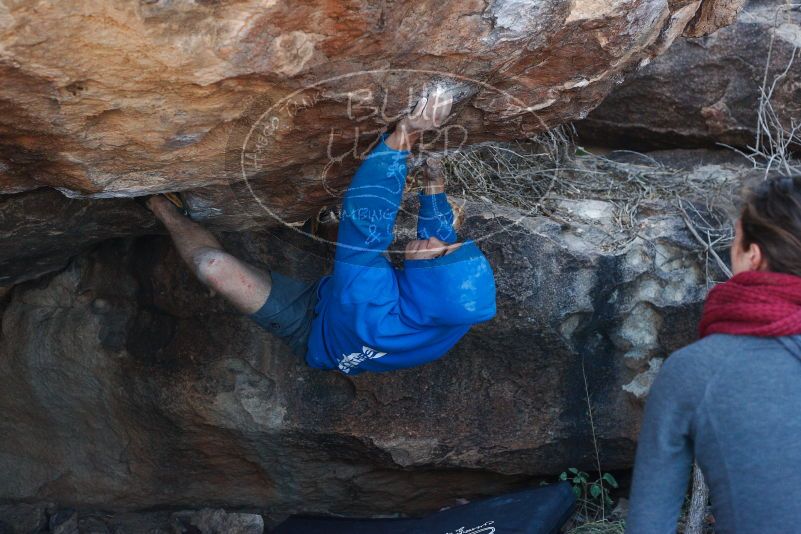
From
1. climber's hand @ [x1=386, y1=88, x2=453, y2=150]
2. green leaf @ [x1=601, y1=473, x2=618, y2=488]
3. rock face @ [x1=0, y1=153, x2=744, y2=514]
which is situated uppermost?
climber's hand @ [x1=386, y1=88, x2=453, y2=150]

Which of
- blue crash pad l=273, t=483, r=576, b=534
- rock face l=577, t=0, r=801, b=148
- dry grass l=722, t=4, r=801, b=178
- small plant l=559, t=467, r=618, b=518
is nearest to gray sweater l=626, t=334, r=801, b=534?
blue crash pad l=273, t=483, r=576, b=534

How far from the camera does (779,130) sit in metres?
3.76

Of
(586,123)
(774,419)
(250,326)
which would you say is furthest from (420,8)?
(586,123)

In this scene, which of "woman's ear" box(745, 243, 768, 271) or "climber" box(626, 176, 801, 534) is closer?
"climber" box(626, 176, 801, 534)

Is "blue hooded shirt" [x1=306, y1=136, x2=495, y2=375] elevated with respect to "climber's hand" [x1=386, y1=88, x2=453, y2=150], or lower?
lower

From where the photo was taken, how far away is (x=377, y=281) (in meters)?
2.41

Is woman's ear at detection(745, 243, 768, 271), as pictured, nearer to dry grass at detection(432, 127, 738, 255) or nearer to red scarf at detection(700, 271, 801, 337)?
red scarf at detection(700, 271, 801, 337)

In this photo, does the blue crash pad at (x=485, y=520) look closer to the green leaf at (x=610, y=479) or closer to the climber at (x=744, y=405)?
the green leaf at (x=610, y=479)

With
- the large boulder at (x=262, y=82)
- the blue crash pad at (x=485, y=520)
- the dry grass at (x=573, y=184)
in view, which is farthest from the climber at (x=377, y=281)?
the blue crash pad at (x=485, y=520)

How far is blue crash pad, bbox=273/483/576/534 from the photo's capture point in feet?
10.4

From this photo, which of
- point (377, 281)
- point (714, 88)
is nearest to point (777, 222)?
point (377, 281)

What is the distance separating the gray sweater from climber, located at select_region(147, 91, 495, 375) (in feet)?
2.67

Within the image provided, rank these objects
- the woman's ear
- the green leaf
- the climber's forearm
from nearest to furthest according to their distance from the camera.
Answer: the woman's ear < the climber's forearm < the green leaf

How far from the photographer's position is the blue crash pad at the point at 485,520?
3164mm
